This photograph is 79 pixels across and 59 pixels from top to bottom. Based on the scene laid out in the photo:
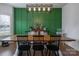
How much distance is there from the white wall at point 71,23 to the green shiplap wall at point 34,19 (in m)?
0.05

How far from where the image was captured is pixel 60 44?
118 cm

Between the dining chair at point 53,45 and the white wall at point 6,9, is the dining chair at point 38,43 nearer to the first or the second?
the dining chair at point 53,45

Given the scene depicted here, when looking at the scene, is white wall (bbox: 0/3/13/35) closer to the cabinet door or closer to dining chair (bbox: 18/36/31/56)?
the cabinet door

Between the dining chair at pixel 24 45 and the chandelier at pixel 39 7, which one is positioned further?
the dining chair at pixel 24 45

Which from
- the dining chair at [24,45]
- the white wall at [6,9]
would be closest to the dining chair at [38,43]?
the dining chair at [24,45]

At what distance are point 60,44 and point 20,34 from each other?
0.40 metres

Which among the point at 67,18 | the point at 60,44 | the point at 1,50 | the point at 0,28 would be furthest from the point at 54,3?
the point at 1,50

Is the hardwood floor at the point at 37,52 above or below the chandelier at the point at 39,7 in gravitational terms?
below

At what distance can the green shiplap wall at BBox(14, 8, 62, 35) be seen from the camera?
1.14 meters

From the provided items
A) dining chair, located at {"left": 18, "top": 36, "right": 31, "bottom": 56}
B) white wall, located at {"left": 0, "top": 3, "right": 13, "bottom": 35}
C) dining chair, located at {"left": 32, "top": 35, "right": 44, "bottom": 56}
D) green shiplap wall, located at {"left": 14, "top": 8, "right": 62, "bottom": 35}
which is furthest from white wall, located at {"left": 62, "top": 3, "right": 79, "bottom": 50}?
white wall, located at {"left": 0, "top": 3, "right": 13, "bottom": 35}

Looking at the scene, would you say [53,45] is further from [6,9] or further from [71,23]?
[6,9]

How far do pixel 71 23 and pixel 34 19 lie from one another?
1.19ft

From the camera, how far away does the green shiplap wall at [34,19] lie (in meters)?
1.14

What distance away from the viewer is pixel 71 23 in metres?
1.19
